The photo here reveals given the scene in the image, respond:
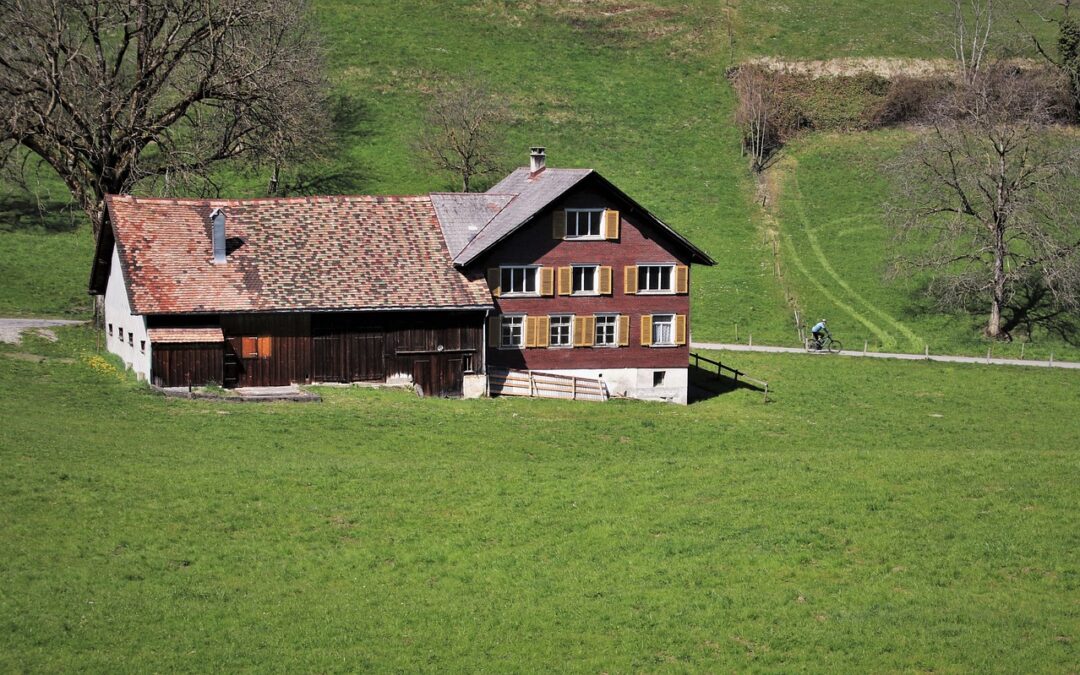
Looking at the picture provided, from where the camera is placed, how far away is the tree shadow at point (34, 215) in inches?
2827

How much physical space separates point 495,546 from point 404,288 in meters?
21.1

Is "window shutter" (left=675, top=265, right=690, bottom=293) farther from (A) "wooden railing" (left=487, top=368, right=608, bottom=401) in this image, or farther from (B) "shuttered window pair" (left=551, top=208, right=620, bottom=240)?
(A) "wooden railing" (left=487, top=368, right=608, bottom=401)

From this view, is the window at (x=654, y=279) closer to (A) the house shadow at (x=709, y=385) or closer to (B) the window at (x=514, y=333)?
(A) the house shadow at (x=709, y=385)

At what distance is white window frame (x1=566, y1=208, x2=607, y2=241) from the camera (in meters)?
51.5

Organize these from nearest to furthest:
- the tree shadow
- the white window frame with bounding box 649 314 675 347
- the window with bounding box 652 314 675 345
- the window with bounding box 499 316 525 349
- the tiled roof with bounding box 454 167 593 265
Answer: the tiled roof with bounding box 454 167 593 265, the window with bounding box 499 316 525 349, the white window frame with bounding box 649 314 675 347, the window with bounding box 652 314 675 345, the tree shadow

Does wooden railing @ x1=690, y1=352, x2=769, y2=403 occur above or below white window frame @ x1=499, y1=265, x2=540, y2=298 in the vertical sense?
below

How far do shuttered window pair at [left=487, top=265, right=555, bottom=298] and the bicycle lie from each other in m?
18.4

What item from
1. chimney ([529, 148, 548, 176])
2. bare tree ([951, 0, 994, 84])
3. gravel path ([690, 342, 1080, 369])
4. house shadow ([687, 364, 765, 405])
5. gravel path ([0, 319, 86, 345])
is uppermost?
bare tree ([951, 0, 994, 84])

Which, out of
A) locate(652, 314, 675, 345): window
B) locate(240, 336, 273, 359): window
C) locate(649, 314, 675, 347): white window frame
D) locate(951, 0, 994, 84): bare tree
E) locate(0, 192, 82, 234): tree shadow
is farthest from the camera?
locate(951, 0, 994, 84): bare tree

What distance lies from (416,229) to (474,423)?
11.7m

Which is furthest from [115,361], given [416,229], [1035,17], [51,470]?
[1035,17]

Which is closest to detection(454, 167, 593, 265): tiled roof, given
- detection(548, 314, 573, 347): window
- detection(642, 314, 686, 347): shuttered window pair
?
detection(548, 314, 573, 347): window

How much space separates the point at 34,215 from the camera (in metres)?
73.1

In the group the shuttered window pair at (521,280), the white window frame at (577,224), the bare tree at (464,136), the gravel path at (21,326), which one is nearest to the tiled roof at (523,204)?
the white window frame at (577,224)
